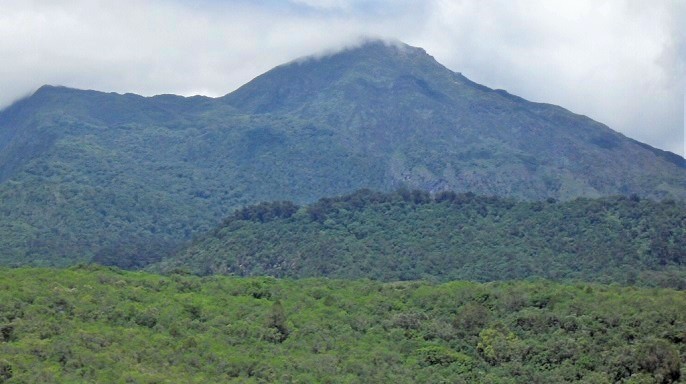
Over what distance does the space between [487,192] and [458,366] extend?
4122 inches

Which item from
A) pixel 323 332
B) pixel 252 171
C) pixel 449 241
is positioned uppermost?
pixel 252 171

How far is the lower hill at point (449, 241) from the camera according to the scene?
362 ft

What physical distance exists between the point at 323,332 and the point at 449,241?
151 ft

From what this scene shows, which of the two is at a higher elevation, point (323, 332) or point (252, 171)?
point (252, 171)

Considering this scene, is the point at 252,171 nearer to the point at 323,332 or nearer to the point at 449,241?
the point at 449,241

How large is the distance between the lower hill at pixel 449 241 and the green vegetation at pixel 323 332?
26.0 meters

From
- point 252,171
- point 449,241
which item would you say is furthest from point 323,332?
point 252,171

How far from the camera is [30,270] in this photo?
77125 millimetres

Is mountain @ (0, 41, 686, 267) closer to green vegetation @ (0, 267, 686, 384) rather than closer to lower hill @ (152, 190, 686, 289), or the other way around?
lower hill @ (152, 190, 686, 289)

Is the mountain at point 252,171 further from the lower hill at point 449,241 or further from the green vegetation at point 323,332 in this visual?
the green vegetation at point 323,332

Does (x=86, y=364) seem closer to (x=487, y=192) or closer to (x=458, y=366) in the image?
(x=458, y=366)

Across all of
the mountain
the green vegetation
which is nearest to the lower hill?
the mountain

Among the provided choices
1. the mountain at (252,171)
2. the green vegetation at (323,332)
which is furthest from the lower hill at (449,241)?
the green vegetation at (323,332)

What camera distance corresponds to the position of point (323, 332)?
74375mm
